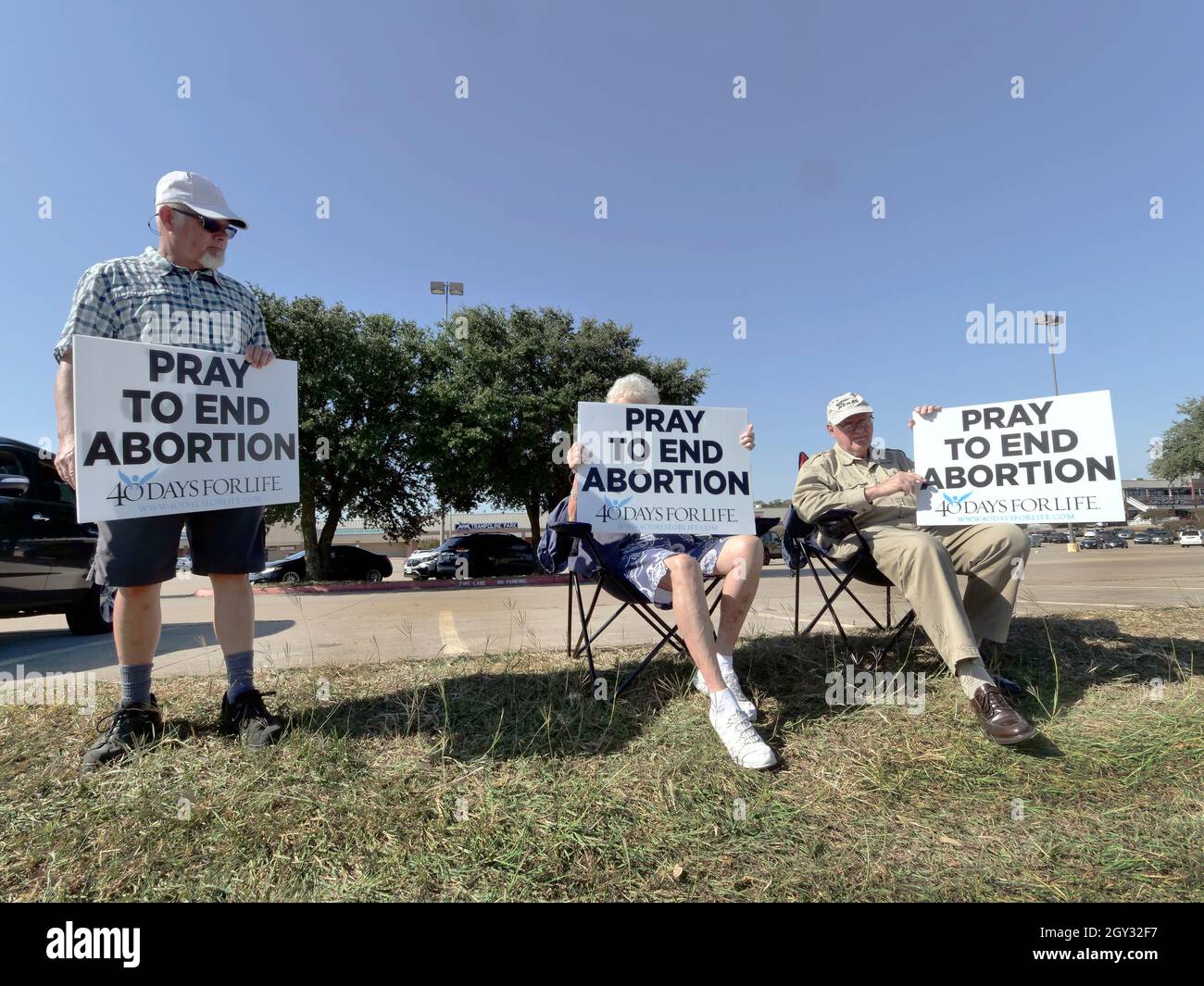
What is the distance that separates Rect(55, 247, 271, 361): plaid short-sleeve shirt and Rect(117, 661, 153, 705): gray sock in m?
1.10

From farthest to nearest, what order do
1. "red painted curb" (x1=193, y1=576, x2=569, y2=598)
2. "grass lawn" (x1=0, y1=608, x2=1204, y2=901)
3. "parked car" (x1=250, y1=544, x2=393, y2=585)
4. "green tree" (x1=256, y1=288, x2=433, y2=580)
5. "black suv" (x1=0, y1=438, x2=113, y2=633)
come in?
"parked car" (x1=250, y1=544, x2=393, y2=585), "green tree" (x1=256, y1=288, x2=433, y2=580), "red painted curb" (x1=193, y1=576, x2=569, y2=598), "black suv" (x1=0, y1=438, x2=113, y2=633), "grass lawn" (x1=0, y1=608, x2=1204, y2=901)

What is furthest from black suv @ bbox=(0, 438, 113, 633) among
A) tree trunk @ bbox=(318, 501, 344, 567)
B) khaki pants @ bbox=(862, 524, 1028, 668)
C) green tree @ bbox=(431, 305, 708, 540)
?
tree trunk @ bbox=(318, 501, 344, 567)

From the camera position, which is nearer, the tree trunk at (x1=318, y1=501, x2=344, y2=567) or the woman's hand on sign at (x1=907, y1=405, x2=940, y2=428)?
the woman's hand on sign at (x1=907, y1=405, x2=940, y2=428)

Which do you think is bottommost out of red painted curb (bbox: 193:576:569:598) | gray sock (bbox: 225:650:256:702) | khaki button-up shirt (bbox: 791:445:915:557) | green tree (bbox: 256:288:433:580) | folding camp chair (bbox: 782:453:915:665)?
red painted curb (bbox: 193:576:569:598)

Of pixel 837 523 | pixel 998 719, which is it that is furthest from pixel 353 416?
pixel 998 719

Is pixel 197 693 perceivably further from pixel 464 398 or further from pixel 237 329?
pixel 464 398

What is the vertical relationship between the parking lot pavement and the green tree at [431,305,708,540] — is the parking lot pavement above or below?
below

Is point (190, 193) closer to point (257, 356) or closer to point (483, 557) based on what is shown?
point (257, 356)

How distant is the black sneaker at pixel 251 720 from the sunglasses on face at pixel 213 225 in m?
1.74

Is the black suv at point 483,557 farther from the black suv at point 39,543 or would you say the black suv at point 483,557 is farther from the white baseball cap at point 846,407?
the white baseball cap at point 846,407

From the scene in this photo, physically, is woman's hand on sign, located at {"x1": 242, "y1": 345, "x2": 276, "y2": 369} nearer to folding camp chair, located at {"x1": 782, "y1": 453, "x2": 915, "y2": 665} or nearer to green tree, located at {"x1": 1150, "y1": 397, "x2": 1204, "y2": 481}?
folding camp chair, located at {"x1": 782, "y1": 453, "x2": 915, "y2": 665}

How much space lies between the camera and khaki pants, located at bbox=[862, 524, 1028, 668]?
2.24m

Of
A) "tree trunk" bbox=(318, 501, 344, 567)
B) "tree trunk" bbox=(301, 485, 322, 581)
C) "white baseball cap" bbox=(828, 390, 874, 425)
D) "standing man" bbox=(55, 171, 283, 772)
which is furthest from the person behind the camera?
"tree trunk" bbox=(318, 501, 344, 567)

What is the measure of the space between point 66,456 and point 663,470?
2.26 meters
